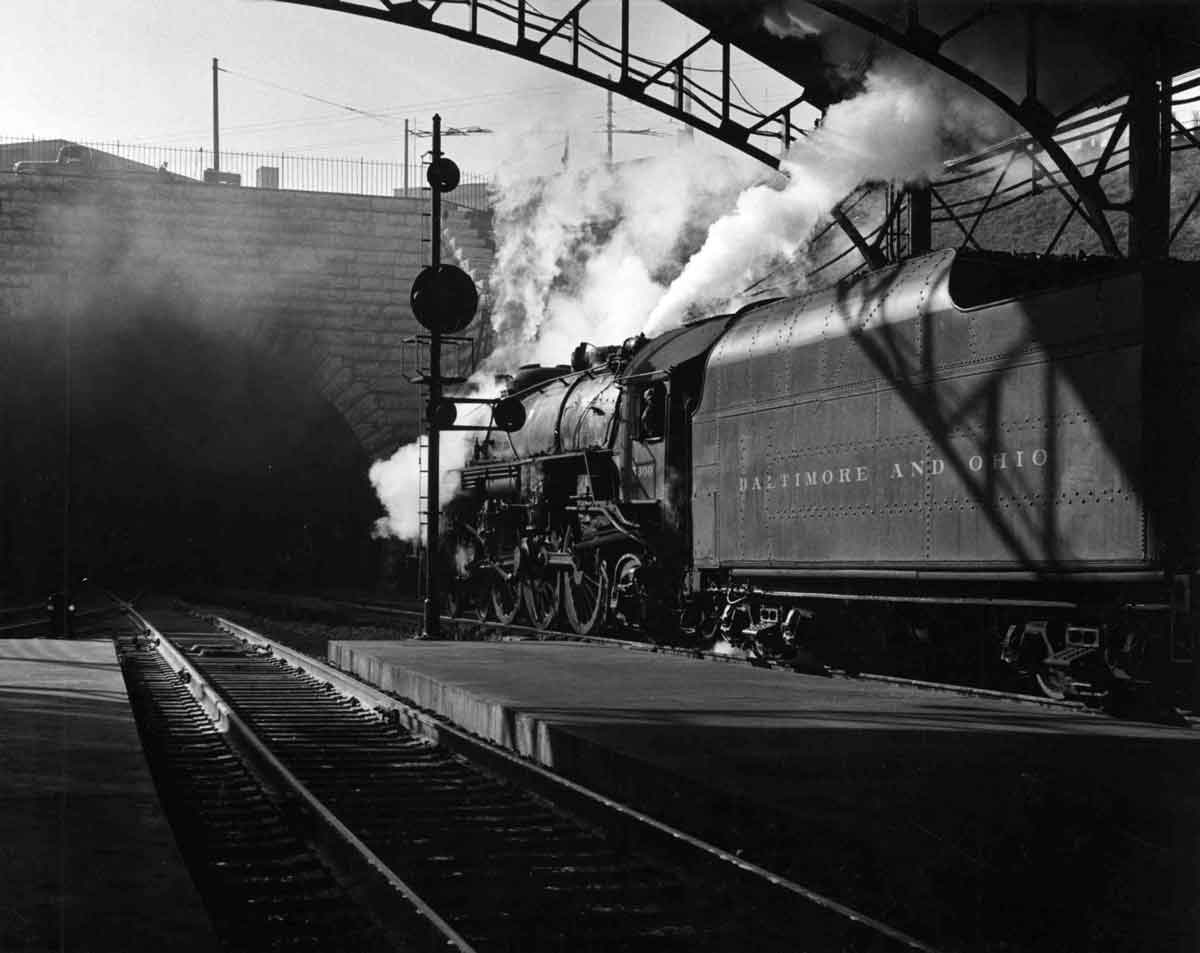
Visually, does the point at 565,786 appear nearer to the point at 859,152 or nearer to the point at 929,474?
the point at 929,474

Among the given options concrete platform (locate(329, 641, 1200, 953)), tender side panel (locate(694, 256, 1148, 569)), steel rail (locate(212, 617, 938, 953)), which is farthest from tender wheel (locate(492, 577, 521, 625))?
concrete platform (locate(329, 641, 1200, 953))

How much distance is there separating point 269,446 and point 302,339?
4.79 m

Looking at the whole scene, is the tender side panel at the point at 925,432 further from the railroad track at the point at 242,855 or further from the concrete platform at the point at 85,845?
the concrete platform at the point at 85,845

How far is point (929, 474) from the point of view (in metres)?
10.2

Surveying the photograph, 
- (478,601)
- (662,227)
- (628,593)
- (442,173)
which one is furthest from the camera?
(662,227)

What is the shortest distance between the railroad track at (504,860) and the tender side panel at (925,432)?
341cm

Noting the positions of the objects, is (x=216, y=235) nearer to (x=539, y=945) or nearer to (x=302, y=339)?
(x=302, y=339)

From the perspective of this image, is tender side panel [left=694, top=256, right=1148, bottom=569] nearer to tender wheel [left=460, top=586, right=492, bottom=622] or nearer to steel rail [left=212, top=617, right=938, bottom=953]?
steel rail [left=212, top=617, right=938, bottom=953]

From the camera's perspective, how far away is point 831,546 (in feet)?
36.9

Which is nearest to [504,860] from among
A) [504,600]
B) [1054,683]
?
[1054,683]

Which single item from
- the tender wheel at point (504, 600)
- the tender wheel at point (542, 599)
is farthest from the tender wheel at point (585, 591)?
the tender wheel at point (504, 600)

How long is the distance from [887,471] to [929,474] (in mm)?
480

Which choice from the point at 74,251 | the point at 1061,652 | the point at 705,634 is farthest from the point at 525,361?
the point at 1061,652

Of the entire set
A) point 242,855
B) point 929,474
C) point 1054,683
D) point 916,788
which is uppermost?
point 929,474
